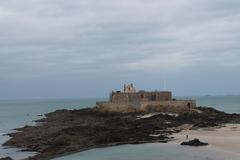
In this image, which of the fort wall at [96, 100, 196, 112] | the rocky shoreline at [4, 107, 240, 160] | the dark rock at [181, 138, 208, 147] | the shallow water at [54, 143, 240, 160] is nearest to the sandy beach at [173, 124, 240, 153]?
the dark rock at [181, 138, 208, 147]

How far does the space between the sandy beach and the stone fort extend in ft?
41.9

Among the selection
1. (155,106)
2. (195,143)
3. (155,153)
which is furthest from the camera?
(155,106)

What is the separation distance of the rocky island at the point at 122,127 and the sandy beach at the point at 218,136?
48.5 inches

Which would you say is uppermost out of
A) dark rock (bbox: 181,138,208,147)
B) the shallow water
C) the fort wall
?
the fort wall

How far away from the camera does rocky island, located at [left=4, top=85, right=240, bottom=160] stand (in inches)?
1403

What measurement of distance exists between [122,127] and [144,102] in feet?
47.5

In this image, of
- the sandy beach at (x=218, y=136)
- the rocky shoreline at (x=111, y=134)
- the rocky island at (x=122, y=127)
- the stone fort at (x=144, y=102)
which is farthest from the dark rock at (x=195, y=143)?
the stone fort at (x=144, y=102)

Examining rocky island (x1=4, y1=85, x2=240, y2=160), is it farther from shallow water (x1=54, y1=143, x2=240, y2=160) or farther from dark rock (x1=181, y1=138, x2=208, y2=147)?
dark rock (x1=181, y1=138, x2=208, y2=147)

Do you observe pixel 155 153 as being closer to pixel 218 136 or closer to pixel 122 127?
pixel 218 136

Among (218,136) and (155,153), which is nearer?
(155,153)

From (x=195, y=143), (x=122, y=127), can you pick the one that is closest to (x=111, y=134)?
(x=122, y=127)

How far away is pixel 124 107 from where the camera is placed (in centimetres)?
6038

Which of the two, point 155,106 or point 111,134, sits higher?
point 155,106

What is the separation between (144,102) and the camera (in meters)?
59.6
